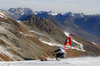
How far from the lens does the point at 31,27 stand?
186000 mm

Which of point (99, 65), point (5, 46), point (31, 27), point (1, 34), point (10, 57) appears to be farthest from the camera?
point (31, 27)

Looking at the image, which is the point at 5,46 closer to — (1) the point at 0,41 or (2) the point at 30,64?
(1) the point at 0,41

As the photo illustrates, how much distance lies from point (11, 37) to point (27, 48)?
37.7 ft

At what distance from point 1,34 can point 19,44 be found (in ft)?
37.7

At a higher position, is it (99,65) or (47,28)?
(99,65)

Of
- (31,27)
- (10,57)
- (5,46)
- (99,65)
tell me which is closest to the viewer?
(99,65)

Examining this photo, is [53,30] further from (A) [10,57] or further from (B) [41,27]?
(A) [10,57]

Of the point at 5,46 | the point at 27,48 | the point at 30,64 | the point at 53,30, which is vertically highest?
the point at 30,64

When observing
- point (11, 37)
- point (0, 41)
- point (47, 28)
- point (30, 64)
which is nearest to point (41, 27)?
point (47, 28)

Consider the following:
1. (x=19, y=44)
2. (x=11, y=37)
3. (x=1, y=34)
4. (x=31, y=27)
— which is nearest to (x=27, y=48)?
(x=19, y=44)

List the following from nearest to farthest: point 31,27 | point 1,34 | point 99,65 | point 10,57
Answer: point 99,65
point 10,57
point 1,34
point 31,27

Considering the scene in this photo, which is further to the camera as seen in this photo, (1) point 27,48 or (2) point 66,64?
(1) point 27,48

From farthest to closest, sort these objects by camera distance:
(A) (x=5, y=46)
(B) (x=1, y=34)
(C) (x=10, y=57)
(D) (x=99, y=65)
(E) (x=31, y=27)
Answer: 1. (E) (x=31, y=27)
2. (B) (x=1, y=34)
3. (A) (x=5, y=46)
4. (C) (x=10, y=57)
5. (D) (x=99, y=65)

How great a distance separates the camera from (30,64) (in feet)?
53.9
